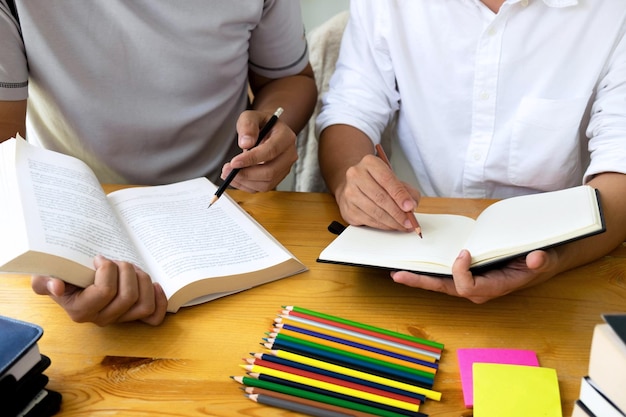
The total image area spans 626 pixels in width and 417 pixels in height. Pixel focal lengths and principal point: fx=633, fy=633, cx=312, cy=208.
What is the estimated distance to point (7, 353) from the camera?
61 cm

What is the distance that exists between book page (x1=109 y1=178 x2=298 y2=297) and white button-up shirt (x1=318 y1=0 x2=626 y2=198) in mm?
366

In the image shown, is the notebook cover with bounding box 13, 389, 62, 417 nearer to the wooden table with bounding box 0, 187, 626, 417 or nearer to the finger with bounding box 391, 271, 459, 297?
the wooden table with bounding box 0, 187, 626, 417

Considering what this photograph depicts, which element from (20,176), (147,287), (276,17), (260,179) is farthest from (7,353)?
(276,17)

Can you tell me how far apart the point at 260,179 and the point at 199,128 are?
0.31 meters

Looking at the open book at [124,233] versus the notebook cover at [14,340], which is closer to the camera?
the notebook cover at [14,340]

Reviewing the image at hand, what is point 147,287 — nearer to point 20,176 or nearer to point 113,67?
point 20,176

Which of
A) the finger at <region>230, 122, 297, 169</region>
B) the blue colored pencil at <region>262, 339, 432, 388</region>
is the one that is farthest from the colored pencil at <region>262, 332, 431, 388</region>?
the finger at <region>230, 122, 297, 169</region>

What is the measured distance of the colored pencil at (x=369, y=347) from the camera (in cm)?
72

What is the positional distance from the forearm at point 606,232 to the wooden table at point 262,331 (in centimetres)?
2

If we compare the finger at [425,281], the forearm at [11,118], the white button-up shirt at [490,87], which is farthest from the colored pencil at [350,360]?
the forearm at [11,118]

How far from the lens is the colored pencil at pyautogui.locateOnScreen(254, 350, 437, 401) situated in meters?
0.67

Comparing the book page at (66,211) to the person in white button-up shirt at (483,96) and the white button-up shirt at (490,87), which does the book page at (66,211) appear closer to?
the person in white button-up shirt at (483,96)

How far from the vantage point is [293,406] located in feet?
2.12

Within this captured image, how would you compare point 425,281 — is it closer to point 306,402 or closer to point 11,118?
point 306,402
